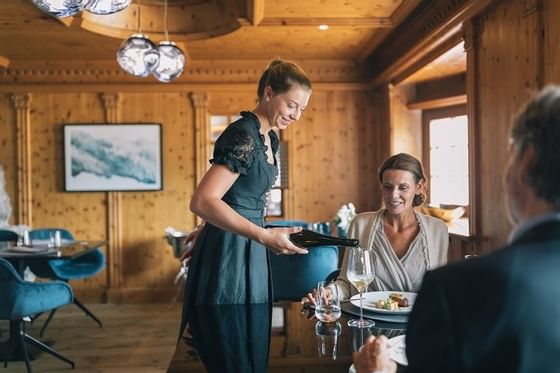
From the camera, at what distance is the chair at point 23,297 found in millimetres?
3271

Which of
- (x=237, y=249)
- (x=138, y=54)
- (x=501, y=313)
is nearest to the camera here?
(x=501, y=313)

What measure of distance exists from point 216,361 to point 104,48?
471 cm

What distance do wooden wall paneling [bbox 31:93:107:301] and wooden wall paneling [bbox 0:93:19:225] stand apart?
0.19 meters

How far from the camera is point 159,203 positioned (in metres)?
5.78

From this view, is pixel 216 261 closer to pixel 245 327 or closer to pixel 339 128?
pixel 245 327

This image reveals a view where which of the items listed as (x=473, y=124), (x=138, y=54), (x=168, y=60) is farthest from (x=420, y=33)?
(x=138, y=54)

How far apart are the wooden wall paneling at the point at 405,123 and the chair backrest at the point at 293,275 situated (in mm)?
3134

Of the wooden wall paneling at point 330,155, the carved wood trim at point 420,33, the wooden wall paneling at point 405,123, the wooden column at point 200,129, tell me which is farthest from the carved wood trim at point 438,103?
the wooden column at point 200,129

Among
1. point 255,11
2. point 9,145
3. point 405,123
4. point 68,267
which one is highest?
point 255,11

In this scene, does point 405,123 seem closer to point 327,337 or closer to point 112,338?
point 112,338

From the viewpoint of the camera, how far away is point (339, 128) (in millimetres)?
5863

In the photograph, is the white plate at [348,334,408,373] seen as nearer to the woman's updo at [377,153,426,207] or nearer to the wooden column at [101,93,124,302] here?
the woman's updo at [377,153,426,207]

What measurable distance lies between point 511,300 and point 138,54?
3.53 metres

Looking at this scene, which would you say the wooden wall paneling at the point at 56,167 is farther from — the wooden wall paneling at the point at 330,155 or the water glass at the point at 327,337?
the water glass at the point at 327,337
